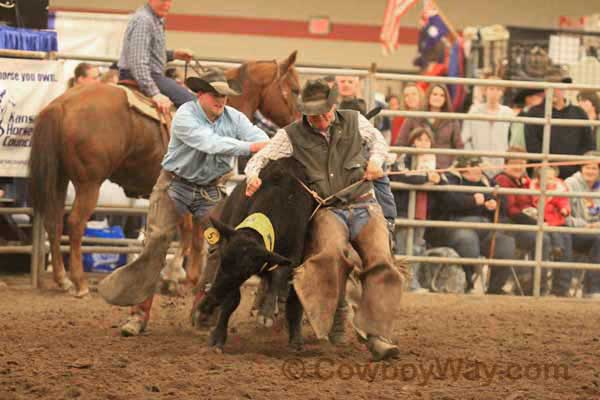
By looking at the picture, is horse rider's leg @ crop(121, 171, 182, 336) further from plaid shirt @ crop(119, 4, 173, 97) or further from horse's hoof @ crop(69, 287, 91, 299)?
plaid shirt @ crop(119, 4, 173, 97)

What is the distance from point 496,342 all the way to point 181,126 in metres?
2.33

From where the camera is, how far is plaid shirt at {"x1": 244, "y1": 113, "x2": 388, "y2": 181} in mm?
6215

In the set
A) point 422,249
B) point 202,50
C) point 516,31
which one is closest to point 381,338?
point 422,249

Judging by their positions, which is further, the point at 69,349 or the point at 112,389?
the point at 69,349

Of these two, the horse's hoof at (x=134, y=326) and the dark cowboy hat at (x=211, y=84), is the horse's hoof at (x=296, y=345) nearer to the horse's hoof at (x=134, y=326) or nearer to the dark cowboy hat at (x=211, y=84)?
the horse's hoof at (x=134, y=326)

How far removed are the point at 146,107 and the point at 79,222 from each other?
105cm

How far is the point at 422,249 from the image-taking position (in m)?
9.70

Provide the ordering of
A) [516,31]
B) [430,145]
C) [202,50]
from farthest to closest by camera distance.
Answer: [202,50], [516,31], [430,145]

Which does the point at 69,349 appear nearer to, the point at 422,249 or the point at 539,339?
the point at 539,339

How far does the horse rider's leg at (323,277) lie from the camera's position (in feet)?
19.5

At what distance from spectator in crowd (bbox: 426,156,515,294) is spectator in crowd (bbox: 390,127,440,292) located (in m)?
0.17

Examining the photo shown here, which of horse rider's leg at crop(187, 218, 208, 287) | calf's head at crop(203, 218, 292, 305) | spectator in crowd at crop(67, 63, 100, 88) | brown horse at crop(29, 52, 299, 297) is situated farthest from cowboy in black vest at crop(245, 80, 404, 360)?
spectator in crowd at crop(67, 63, 100, 88)

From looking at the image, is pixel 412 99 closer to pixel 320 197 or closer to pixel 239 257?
pixel 320 197

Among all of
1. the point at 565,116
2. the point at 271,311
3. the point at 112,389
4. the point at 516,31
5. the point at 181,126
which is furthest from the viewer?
the point at 516,31
